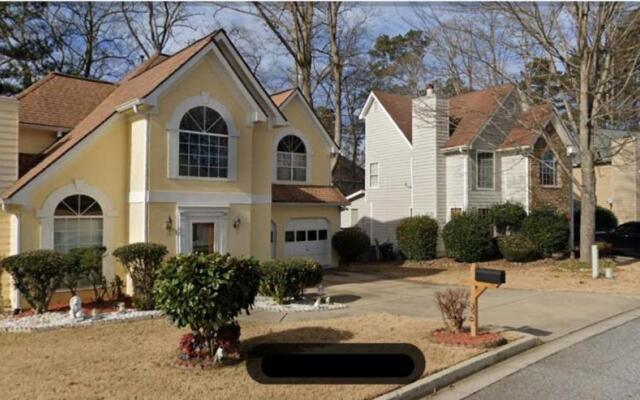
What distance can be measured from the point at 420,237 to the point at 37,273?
51.4ft

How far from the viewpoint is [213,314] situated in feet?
21.5

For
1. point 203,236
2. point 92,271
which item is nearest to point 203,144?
point 203,236

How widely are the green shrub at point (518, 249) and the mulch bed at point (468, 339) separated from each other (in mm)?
12925

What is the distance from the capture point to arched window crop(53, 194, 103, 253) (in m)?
12.1

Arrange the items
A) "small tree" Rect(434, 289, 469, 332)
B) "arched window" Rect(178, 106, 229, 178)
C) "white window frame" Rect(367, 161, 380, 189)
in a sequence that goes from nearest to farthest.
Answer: "small tree" Rect(434, 289, 469, 332) → "arched window" Rect(178, 106, 229, 178) → "white window frame" Rect(367, 161, 380, 189)

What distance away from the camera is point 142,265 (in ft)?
37.3

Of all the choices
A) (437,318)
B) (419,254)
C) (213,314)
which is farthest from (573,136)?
(213,314)

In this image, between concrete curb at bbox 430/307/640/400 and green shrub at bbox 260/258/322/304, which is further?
green shrub at bbox 260/258/322/304

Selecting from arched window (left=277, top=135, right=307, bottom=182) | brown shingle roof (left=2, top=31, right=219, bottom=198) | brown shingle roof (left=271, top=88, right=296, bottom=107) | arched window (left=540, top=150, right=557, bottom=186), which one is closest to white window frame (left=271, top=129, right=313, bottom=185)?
arched window (left=277, top=135, right=307, bottom=182)

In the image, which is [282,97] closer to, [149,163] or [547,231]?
[149,163]

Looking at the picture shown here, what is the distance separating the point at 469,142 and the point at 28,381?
64.4 ft

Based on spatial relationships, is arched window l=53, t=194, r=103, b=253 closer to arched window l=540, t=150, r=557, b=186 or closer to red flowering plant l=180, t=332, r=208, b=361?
red flowering plant l=180, t=332, r=208, b=361

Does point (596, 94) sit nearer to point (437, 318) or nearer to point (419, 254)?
point (419, 254)

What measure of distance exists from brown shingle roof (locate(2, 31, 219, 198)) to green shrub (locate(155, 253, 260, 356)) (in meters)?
6.95
